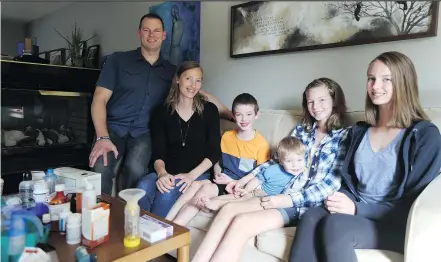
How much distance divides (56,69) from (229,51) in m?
1.32

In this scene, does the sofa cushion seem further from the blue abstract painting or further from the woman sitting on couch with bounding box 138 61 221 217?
the blue abstract painting

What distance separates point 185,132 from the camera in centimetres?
176

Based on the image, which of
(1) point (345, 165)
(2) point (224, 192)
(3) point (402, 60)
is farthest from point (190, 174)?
(3) point (402, 60)

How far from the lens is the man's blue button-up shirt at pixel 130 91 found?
1958 millimetres

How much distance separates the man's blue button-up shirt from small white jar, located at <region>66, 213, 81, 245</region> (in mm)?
1001

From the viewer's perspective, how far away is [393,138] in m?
A: 1.24

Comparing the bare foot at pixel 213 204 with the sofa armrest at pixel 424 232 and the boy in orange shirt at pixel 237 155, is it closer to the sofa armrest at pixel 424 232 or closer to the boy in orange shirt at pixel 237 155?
the boy in orange shirt at pixel 237 155

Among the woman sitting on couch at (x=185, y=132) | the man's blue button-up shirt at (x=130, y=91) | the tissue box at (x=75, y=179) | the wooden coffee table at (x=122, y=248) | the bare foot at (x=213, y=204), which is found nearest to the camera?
the wooden coffee table at (x=122, y=248)

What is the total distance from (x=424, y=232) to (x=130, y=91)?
1592 mm

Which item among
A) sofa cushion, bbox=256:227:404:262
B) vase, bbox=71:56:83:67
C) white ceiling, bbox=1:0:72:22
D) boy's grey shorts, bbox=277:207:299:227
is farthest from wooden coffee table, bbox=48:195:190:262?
white ceiling, bbox=1:0:72:22

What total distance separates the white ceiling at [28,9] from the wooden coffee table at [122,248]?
3509mm

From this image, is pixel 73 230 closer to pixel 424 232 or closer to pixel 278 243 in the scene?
pixel 278 243

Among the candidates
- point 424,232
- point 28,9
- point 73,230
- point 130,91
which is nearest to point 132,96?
point 130,91

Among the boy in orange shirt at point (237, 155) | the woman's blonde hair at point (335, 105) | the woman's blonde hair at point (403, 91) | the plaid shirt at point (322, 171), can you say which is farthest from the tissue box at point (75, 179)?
the woman's blonde hair at point (403, 91)
